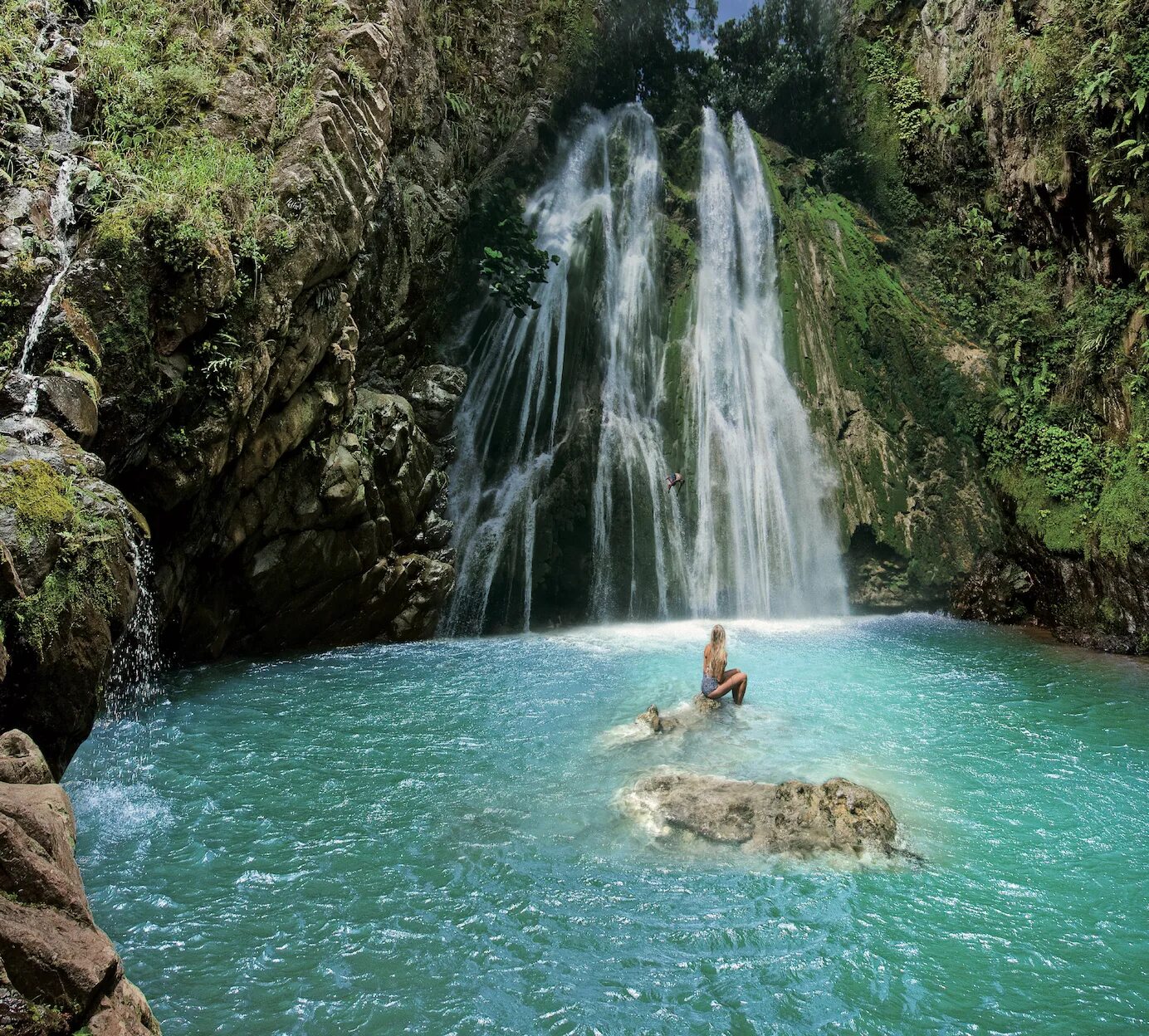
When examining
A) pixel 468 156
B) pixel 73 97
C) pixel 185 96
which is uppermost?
pixel 468 156

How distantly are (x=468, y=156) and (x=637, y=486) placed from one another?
876cm

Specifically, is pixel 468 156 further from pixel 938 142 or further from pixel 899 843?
pixel 899 843

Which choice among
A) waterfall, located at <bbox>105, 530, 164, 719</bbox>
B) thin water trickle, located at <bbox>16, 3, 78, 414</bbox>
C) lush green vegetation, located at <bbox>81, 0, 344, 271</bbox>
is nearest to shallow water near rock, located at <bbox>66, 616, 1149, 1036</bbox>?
waterfall, located at <bbox>105, 530, 164, 719</bbox>

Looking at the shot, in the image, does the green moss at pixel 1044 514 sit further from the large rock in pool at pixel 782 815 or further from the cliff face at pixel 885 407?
the large rock in pool at pixel 782 815

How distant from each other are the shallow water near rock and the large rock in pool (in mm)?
205

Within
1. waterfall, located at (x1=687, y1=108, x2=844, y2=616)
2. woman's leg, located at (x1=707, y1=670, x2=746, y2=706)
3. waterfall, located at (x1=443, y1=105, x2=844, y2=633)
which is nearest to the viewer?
woman's leg, located at (x1=707, y1=670, x2=746, y2=706)

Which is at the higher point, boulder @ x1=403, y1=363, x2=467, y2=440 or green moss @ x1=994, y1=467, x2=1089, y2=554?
boulder @ x1=403, y1=363, x2=467, y2=440

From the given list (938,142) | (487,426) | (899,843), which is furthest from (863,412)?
(899,843)

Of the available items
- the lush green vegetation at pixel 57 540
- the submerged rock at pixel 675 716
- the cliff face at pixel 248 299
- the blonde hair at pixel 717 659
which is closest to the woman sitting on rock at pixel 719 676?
the blonde hair at pixel 717 659

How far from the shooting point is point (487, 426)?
16.5 meters

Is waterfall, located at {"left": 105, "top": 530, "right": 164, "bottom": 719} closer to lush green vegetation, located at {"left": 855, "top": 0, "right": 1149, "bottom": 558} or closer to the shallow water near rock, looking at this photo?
the shallow water near rock

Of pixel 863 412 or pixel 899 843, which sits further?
pixel 863 412

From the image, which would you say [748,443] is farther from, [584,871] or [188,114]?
[584,871]

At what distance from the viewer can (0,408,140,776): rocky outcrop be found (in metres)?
4.57
